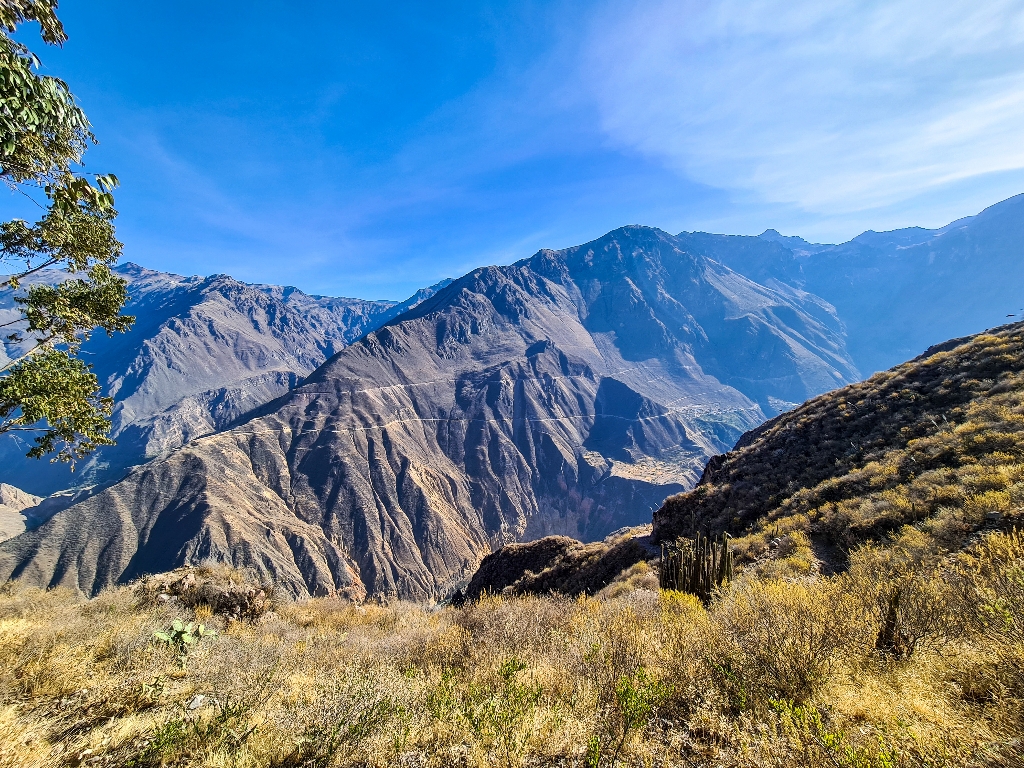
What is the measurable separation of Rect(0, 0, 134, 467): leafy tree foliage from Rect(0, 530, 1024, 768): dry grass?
3709 millimetres

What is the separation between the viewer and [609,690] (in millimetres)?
4680

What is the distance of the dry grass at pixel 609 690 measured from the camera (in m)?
3.30

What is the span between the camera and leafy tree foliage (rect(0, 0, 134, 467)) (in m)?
5.57

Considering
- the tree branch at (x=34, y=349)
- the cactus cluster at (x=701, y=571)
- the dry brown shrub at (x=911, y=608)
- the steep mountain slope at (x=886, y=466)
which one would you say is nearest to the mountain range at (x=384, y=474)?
the steep mountain slope at (x=886, y=466)

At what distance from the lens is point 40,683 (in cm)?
552

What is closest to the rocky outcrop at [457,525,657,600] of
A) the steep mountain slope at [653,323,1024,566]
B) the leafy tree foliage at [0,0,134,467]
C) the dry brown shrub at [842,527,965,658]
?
the steep mountain slope at [653,323,1024,566]

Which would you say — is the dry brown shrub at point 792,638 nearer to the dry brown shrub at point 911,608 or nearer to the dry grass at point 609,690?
the dry grass at point 609,690

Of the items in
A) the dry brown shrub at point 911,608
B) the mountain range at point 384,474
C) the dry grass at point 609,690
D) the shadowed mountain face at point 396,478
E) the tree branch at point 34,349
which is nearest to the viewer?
the dry grass at point 609,690

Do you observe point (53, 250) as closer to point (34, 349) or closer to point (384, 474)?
point (34, 349)

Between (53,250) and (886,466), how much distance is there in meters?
21.2

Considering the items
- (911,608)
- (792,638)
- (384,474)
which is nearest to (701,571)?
(911,608)

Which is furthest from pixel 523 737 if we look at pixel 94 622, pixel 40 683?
pixel 94 622

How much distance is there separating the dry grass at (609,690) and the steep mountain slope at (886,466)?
2717 millimetres

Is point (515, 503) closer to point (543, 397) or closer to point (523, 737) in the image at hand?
point (543, 397)
